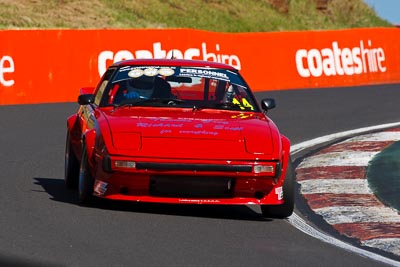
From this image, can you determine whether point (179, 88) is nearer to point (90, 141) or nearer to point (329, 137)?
point (90, 141)

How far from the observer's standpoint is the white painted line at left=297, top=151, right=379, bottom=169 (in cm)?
1270

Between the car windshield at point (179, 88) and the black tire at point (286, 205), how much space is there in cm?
112

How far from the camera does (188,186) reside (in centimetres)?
848

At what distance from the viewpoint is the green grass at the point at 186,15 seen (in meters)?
35.5

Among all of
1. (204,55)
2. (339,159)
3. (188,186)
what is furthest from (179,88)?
(204,55)

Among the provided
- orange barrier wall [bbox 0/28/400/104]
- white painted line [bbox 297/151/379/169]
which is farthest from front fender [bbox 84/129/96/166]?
orange barrier wall [bbox 0/28/400/104]

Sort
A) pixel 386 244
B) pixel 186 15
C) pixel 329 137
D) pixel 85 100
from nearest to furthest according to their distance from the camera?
pixel 386 244
pixel 85 100
pixel 329 137
pixel 186 15

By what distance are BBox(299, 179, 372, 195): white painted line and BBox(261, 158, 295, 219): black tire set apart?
164cm

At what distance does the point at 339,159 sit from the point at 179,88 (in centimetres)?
346

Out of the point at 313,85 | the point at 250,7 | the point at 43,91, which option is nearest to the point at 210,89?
the point at 43,91

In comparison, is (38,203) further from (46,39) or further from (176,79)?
(46,39)

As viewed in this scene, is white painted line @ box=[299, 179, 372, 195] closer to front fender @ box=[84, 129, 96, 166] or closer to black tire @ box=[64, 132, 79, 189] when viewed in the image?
black tire @ box=[64, 132, 79, 189]

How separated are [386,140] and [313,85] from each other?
12205 mm

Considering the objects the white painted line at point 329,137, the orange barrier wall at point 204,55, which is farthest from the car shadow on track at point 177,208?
the orange barrier wall at point 204,55
